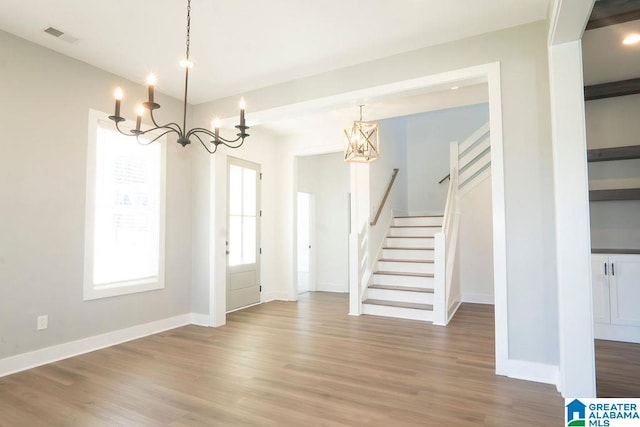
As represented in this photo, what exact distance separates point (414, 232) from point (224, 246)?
351 centimetres

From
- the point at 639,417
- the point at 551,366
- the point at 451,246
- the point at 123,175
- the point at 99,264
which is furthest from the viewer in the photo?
the point at 451,246

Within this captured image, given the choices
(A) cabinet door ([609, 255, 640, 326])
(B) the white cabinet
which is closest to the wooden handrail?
(B) the white cabinet

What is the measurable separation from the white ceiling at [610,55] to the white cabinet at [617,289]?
6.63 feet

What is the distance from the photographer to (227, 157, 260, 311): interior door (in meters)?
5.31

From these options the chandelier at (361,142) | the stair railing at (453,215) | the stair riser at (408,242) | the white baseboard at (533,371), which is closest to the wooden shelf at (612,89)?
the stair railing at (453,215)

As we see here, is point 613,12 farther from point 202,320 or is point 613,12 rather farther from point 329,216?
point 329,216

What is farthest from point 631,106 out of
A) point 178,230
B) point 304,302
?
point 178,230

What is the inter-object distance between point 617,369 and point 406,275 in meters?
2.62

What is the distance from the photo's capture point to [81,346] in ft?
11.2

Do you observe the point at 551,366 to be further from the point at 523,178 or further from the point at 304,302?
the point at 304,302

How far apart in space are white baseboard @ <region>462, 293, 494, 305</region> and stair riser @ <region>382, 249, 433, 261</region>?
106 cm

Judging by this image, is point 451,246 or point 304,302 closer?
point 451,246

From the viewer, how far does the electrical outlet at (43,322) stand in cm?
311

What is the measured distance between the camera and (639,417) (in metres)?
2.00
